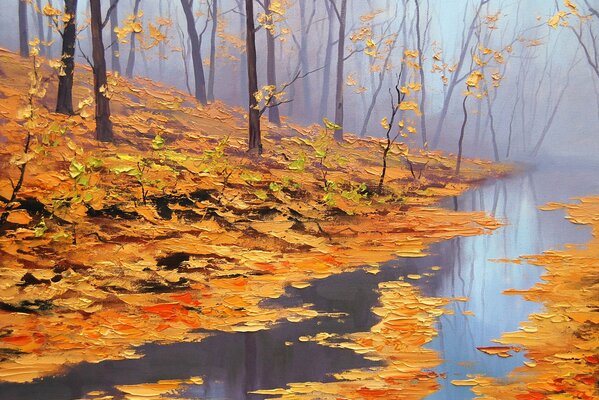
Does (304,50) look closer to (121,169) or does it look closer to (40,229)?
(121,169)

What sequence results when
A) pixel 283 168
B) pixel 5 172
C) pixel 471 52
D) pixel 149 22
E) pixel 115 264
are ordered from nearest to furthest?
pixel 115 264
pixel 5 172
pixel 283 168
pixel 471 52
pixel 149 22

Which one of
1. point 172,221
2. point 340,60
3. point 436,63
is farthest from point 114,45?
point 436,63

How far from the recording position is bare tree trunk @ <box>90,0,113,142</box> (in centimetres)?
486

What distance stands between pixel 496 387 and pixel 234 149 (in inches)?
129

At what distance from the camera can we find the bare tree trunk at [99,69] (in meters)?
4.86

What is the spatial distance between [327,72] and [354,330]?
5.07 m

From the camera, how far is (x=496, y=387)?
2.55 m

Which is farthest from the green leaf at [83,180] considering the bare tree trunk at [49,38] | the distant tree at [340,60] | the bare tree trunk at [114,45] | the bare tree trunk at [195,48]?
the bare tree trunk at [195,48]

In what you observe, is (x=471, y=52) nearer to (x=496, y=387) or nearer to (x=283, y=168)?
(x=283, y=168)

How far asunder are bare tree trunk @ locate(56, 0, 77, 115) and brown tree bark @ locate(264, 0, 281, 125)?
201cm

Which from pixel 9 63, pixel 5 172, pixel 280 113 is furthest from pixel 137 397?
pixel 280 113

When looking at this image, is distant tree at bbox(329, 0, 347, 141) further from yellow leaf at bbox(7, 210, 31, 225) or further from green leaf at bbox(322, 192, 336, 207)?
yellow leaf at bbox(7, 210, 31, 225)

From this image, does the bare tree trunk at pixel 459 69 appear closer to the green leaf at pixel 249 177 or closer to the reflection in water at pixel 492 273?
the reflection in water at pixel 492 273

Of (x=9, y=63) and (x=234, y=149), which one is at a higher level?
(x=9, y=63)
